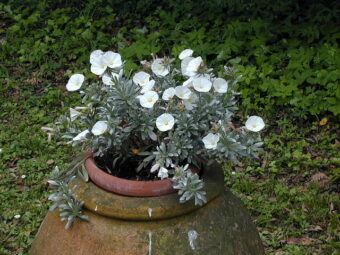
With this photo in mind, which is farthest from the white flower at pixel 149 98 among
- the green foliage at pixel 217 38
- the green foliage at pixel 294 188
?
the green foliage at pixel 217 38

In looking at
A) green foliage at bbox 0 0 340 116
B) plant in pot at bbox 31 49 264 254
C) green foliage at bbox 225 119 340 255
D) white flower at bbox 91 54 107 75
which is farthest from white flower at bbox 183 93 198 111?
green foliage at bbox 0 0 340 116

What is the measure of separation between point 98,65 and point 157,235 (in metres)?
0.68

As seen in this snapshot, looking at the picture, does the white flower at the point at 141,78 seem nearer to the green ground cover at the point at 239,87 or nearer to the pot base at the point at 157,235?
the pot base at the point at 157,235

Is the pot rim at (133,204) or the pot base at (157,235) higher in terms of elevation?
the pot rim at (133,204)

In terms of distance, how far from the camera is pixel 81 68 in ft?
17.9

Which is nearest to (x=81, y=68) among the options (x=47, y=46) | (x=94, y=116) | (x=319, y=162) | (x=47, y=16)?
(x=47, y=46)

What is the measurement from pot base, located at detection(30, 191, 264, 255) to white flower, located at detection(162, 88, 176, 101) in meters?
0.43

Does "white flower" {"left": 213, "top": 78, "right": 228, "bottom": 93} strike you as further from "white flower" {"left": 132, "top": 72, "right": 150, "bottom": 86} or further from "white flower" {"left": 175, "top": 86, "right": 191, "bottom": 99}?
"white flower" {"left": 132, "top": 72, "right": 150, "bottom": 86}

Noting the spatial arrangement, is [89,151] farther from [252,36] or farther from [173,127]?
[252,36]

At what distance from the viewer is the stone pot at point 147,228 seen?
1917 millimetres

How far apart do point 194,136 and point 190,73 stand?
0.25 m

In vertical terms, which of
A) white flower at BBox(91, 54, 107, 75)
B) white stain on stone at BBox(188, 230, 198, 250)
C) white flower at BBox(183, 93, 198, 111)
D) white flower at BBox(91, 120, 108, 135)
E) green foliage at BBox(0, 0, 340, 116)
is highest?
white flower at BBox(91, 54, 107, 75)

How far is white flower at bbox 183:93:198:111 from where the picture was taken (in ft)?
6.63

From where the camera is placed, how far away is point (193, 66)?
6.98 feet
